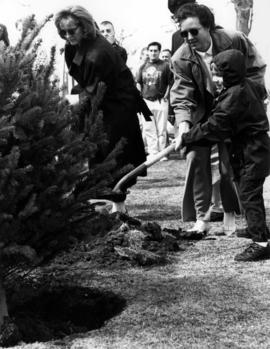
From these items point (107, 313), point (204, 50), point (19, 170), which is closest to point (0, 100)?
point (19, 170)

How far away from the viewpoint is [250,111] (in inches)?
219

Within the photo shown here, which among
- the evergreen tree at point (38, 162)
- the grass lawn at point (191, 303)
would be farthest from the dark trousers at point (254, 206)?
the evergreen tree at point (38, 162)

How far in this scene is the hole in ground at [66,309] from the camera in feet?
13.7

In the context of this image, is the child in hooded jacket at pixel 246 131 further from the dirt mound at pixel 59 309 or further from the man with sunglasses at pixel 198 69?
the dirt mound at pixel 59 309

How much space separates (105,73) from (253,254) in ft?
7.15

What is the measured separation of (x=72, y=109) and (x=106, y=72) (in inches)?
105

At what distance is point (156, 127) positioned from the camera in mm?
14734

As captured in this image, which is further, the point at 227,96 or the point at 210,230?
the point at 210,230

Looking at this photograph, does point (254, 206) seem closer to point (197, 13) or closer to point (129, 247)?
point (129, 247)

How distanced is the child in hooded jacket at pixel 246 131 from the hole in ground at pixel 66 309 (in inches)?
51.3

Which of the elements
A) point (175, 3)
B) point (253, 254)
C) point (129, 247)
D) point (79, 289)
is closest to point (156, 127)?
point (175, 3)

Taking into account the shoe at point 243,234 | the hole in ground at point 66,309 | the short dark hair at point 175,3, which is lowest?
the shoe at point 243,234

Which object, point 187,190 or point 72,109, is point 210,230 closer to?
point 187,190

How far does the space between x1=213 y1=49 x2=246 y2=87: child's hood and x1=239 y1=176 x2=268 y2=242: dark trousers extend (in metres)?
0.71
